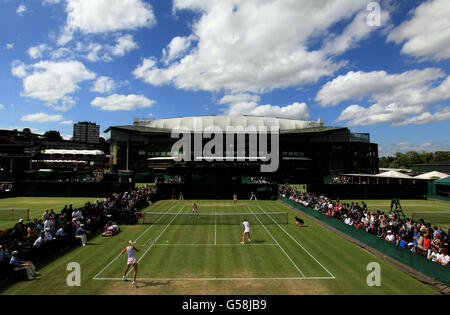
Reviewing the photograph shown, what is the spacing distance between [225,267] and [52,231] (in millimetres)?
11381

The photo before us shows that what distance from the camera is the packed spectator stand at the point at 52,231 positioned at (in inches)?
522

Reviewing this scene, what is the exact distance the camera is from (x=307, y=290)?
11.2 m

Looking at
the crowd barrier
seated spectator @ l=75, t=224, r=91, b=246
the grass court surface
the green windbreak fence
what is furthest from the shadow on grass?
the crowd barrier

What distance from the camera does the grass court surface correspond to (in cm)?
1130

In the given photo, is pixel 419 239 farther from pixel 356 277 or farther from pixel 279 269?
pixel 279 269

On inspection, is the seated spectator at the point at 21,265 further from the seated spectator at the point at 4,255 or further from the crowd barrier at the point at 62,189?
the crowd barrier at the point at 62,189

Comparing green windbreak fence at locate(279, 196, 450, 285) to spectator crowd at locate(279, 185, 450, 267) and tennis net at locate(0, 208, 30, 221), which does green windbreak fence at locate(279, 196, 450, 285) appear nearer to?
spectator crowd at locate(279, 185, 450, 267)

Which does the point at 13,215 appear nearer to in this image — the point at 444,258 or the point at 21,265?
the point at 21,265

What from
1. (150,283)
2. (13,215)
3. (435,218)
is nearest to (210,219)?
(150,283)

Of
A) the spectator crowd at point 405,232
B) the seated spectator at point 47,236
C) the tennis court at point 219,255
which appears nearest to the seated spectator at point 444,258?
the spectator crowd at point 405,232

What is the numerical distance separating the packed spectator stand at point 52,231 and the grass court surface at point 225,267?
0.86 meters

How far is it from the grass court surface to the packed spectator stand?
2.83 feet

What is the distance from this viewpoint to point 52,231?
1697cm
